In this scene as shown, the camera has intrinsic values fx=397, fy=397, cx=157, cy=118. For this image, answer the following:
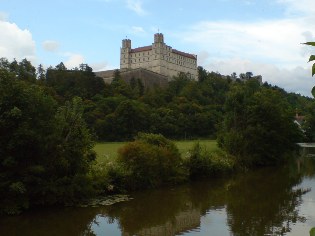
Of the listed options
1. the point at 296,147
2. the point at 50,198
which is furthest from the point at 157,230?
the point at 296,147

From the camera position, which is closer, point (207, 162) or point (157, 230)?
point (157, 230)

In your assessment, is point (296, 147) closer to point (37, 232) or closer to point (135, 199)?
point (135, 199)

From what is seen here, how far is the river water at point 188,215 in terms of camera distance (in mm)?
18219

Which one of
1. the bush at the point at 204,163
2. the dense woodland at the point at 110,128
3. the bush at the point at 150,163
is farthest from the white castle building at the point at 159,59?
the bush at the point at 150,163

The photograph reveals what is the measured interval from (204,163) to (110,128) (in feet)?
136

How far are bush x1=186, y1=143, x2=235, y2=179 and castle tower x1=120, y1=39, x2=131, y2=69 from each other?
116273 millimetres

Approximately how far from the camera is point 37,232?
1766 centimetres

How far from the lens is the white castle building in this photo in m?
141

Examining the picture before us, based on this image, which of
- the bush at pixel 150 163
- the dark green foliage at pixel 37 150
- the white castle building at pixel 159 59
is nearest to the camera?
the dark green foliage at pixel 37 150

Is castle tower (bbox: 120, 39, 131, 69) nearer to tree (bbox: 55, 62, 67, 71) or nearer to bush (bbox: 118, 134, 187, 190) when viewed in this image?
tree (bbox: 55, 62, 67, 71)

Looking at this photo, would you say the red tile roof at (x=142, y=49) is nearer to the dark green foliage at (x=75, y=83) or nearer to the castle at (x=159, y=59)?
the castle at (x=159, y=59)

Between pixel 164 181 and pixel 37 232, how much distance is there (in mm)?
15250

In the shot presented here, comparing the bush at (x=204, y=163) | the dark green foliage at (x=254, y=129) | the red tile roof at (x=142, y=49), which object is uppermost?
the red tile roof at (x=142, y=49)

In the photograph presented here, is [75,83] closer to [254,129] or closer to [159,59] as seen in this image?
[254,129]
